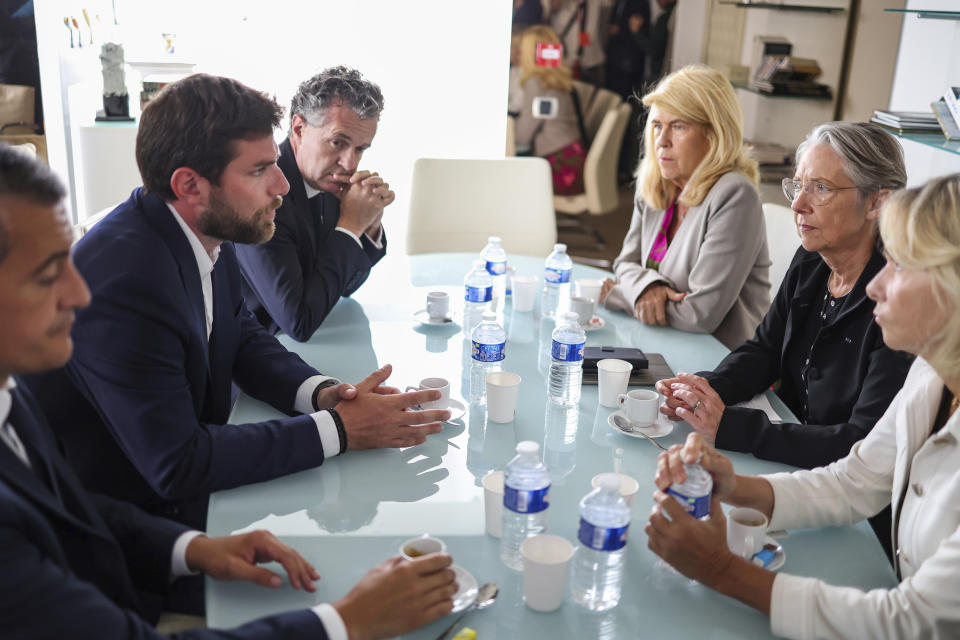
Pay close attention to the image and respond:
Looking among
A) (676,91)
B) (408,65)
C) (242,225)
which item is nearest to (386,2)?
(408,65)

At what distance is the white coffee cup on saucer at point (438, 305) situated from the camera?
2.38 metres

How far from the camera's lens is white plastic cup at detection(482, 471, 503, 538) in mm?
1371

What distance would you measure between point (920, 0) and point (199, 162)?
318 centimetres

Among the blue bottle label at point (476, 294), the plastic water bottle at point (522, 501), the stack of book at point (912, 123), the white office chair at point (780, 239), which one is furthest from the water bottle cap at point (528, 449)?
the stack of book at point (912, 123)

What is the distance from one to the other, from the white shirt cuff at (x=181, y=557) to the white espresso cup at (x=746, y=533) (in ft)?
2.78

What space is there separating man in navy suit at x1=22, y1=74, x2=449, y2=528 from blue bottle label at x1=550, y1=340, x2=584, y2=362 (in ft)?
0.94

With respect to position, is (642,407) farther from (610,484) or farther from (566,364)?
(610,484)

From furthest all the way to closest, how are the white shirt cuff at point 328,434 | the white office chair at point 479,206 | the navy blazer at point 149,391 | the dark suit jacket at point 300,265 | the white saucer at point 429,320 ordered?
the white office chair at point 479,206 < the white saucer at point 429,320 < the dark suit jacket at point 300,265 < the white shirt cuff at point 328,434 < the navy blazer at point 149,391

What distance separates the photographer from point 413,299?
2.61 m

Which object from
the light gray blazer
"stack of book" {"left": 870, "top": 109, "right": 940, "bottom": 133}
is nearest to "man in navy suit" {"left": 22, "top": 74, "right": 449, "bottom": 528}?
the light gray blazer

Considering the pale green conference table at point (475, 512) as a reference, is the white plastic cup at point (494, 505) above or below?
above

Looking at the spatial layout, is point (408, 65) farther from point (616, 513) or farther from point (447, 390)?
point (616, 513)

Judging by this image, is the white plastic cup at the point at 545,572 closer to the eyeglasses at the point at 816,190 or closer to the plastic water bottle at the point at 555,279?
the eyeglasses at the point at 816,190

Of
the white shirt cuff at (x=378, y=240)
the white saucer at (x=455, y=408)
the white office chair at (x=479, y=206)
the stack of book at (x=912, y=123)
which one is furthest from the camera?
the white office chair at (x=479, y=206)
